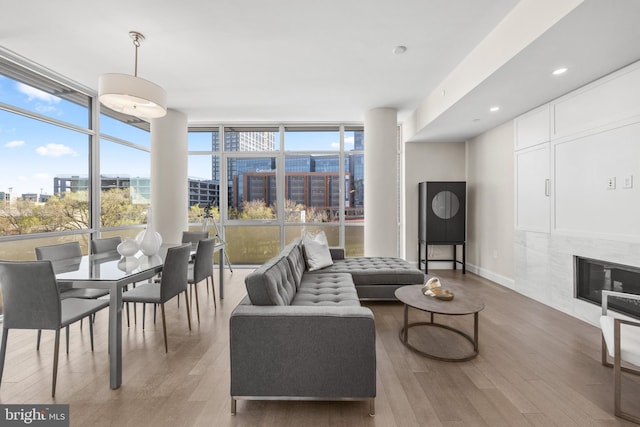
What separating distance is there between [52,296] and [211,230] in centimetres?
382

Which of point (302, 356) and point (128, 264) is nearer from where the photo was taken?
point (302, 356)

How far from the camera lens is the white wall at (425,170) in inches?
211

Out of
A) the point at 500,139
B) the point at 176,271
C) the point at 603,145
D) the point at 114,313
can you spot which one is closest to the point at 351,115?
the point at 500,139

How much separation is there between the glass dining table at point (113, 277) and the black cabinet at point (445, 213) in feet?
13.9

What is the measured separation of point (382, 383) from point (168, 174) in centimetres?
441

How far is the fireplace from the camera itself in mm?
2578

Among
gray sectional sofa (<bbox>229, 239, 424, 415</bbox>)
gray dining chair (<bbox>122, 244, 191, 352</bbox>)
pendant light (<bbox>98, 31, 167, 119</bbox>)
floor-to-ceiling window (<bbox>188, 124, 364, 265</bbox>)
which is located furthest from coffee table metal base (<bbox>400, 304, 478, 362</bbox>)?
pendant light (<bbox>98, 31, 167, 119</bbox>)

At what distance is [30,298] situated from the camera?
1.79 meters

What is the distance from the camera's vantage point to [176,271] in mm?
2469

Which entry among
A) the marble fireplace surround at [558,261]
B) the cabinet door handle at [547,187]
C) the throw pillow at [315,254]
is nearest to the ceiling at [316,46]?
the cabinet door handle at [547,187]

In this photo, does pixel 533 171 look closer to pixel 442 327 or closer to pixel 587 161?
pixel 587 161

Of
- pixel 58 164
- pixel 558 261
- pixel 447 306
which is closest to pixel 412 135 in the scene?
pixel 558 261

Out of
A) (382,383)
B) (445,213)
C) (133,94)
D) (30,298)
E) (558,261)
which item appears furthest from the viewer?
(445,213)

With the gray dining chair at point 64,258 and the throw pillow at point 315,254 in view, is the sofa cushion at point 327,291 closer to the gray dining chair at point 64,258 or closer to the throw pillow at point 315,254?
the throw pillow at point 315,254
